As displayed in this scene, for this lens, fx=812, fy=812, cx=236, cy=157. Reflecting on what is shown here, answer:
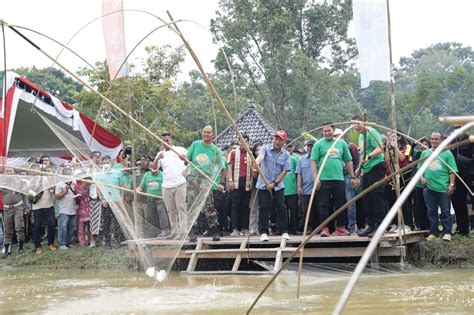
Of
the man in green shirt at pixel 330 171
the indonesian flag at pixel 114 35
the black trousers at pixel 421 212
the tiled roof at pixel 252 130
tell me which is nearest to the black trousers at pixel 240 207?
the man in green shirt at pixel 330 171

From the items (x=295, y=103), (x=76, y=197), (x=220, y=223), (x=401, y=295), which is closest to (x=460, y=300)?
(x=401, y=295)

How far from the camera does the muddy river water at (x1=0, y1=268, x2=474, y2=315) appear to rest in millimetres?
7305

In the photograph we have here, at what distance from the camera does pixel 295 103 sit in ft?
108

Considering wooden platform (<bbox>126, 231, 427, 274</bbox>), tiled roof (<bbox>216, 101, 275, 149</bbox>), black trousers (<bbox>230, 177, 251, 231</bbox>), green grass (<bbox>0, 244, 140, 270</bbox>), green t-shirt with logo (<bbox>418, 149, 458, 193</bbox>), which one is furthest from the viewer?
tiled roof (<bbox>216, 101, 275, 149</bbox>)

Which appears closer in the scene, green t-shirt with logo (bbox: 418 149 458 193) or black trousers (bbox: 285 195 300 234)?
green t-shirt with logo (bbox: 418 149 458 193)

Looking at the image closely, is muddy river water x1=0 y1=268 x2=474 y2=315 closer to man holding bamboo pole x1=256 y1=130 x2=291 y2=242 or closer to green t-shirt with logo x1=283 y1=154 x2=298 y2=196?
man holding bamboo pole x1=256 y1=130 x2=291 y2=242

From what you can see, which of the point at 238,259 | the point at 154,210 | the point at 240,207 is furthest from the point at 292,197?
the point at 154,210

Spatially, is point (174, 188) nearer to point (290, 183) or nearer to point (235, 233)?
point (235, 233)

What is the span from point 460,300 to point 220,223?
5.27m

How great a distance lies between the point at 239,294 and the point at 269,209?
3.15m

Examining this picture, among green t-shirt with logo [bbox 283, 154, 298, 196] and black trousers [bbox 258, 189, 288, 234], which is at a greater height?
green t-shirt with logo [bbox 283, 154, 298, 196]

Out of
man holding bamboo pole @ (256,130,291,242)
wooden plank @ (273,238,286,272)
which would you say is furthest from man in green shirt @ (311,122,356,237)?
wooden plank @ (273,238,286,272)

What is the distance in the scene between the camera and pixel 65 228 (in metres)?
14.0

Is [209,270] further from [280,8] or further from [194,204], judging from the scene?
[280,8]
